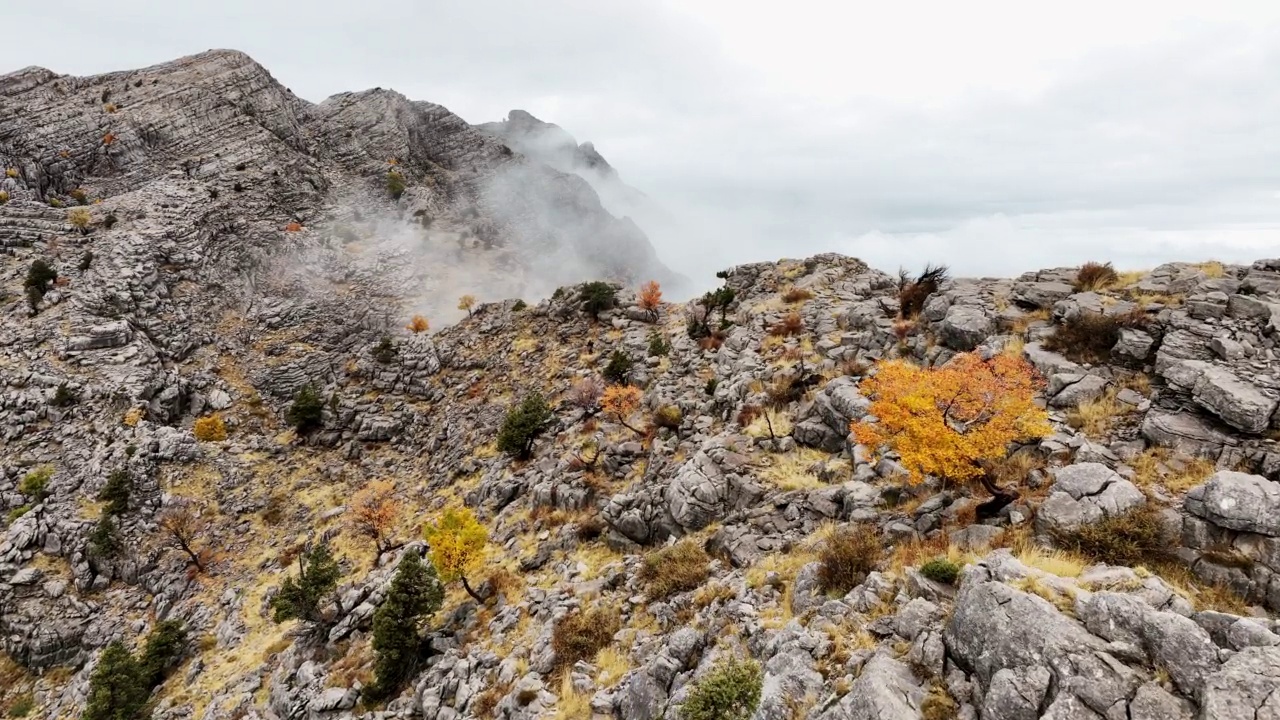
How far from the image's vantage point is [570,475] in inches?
1368

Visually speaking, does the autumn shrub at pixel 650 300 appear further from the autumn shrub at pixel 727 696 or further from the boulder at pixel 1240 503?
the boulder at pixel 1240 503

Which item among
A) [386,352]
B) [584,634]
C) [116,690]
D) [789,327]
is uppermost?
[789,327]

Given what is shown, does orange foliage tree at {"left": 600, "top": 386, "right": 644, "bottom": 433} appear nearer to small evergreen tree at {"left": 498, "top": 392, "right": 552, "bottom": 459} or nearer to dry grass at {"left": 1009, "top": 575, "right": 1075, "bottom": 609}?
small evergreen tree at {"left": 498, "top": 392, "right": 552, "bottom": 459}

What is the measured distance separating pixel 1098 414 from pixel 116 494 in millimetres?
64012

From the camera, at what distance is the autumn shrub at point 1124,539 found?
1322 cm

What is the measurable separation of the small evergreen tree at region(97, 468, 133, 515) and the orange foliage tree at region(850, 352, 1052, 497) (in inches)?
2177

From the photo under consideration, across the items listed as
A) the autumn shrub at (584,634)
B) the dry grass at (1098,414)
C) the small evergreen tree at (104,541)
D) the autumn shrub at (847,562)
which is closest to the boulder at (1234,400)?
the dry grass at (1098,414)

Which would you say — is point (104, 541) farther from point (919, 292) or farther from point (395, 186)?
point (395, 186)

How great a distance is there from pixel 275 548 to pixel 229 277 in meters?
47.1

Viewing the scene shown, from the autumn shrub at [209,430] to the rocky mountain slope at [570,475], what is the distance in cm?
28

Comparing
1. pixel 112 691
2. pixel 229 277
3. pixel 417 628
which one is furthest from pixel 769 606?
pixel 229 277

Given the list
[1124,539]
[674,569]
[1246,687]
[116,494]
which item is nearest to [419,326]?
[116,494]

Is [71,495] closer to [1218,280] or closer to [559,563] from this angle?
[559,563]

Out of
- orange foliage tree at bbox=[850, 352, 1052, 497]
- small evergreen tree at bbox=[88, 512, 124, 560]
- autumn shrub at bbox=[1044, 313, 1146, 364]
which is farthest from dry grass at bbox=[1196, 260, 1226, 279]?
small evergreen tree at bbox=[88, 512, 124, 560]
